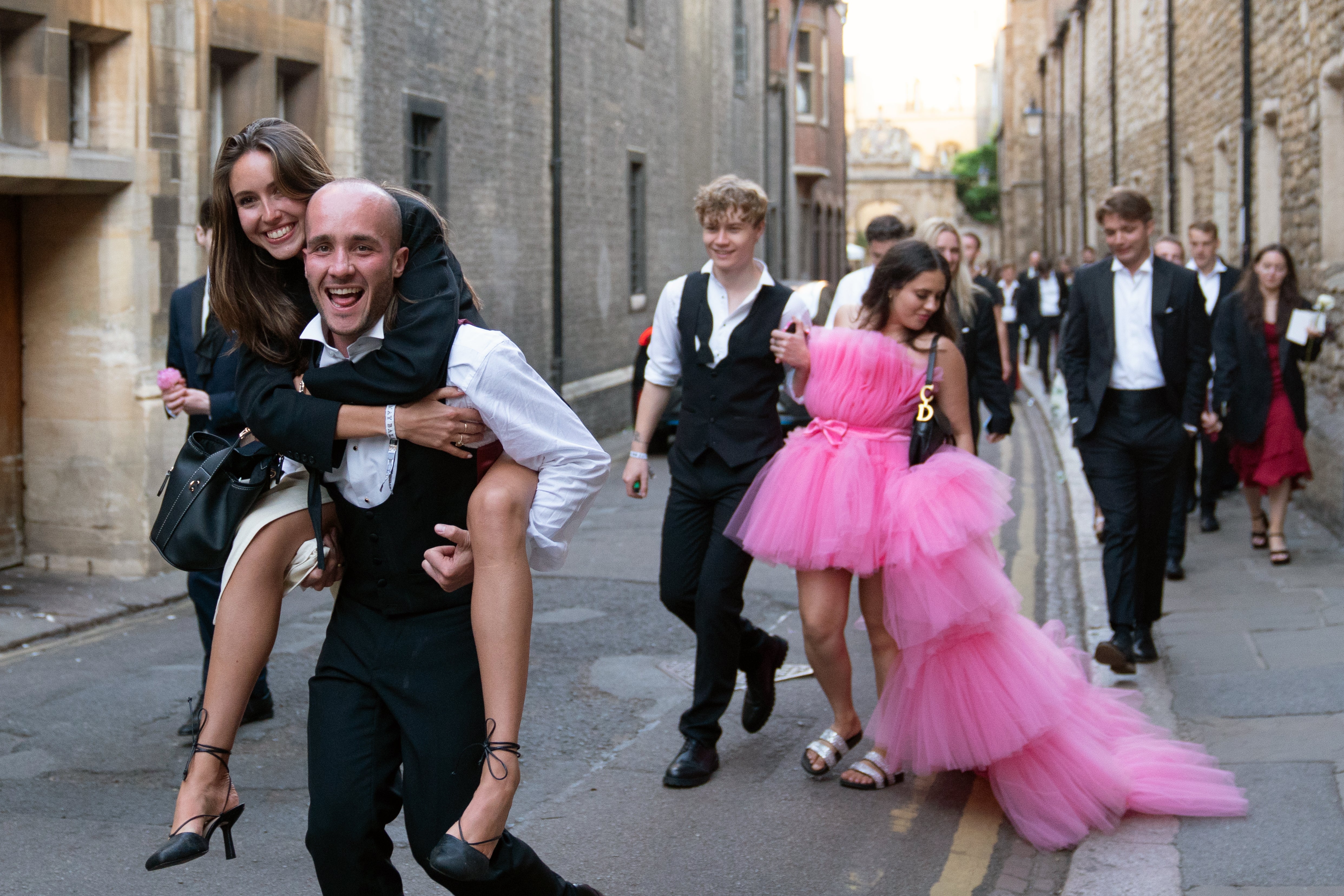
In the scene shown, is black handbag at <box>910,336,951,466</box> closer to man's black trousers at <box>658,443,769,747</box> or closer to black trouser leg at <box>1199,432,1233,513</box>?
man's black trousers at <box>658,443,769,747</box>

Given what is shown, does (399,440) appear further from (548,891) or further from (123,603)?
(123,603)

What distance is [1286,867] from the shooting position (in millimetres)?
4145

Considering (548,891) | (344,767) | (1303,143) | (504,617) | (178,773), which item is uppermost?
(1303,143)

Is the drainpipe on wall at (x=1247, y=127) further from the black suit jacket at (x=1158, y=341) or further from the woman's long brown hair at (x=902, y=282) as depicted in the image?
the woman's long brown hair at (x=902, y=282)

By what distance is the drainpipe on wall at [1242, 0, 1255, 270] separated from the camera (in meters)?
14.0

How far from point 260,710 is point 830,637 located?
96.2 inches

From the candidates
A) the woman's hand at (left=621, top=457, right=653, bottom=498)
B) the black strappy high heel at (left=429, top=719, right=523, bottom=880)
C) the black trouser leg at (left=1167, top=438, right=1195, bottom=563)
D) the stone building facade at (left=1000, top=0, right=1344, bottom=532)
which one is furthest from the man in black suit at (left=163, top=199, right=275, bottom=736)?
the stone building facade at (left=1000, top=0, right=1344, bottom=532)

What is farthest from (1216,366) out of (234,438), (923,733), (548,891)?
(548,891)

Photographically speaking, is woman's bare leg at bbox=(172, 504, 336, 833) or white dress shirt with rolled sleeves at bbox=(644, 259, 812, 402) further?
white dress shirt with rolled sleeves at bbox=(644, 259, 812, 402)

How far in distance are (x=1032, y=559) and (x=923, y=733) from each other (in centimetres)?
513

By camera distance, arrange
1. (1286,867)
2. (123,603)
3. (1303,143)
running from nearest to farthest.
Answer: (1286,867) → (123,603) → (1303,143)


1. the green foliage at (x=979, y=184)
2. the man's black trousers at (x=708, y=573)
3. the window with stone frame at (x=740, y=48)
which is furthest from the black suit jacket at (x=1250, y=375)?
the green foliage at (x=979, y=184)

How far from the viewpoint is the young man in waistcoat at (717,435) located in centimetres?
516

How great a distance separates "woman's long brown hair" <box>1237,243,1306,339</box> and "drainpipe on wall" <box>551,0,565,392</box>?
8.85 meters
